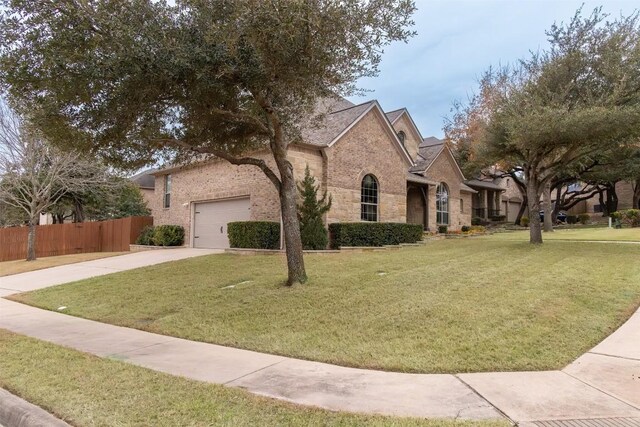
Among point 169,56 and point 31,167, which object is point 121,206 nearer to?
point 31,167

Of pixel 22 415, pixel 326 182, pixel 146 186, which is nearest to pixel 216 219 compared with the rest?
pixel 326 182

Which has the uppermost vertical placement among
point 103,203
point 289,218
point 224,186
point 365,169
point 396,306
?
point 365,169

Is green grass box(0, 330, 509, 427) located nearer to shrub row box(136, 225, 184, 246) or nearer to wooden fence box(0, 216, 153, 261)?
shrub row box(136, 225, 184, 246)

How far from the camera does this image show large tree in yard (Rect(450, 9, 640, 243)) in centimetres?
1432

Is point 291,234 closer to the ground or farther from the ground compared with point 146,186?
closer to the ground

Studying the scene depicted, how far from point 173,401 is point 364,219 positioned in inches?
660

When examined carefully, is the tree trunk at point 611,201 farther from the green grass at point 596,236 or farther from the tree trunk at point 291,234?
the tree trunk at point 291,234

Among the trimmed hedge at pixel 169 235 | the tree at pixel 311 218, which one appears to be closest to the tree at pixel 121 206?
the trimmed hedge at pixel 169 235

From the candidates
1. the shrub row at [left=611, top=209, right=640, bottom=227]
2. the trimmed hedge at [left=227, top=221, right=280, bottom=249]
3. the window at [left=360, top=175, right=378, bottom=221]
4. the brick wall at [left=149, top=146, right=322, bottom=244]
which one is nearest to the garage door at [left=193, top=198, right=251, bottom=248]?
the brick wall at [left=149, top=146, right=322, bottom=244]

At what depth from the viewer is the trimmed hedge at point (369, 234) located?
1802 cm

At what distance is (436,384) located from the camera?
4.72m

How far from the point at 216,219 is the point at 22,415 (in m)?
16.9

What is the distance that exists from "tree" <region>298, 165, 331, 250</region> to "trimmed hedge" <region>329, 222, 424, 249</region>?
1.08m

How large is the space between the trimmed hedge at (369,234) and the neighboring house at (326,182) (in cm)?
88
